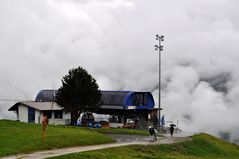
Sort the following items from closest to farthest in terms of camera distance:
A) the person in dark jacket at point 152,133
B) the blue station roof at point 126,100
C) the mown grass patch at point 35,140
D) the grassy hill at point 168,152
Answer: the grassy hill at point 168,152 → the mown grass patch at point 35,140 → the person in dark jacket at point 152,133 → the blue station roof at point 126,100

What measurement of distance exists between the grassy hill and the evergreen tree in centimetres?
1763

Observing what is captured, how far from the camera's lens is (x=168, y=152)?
41312mm

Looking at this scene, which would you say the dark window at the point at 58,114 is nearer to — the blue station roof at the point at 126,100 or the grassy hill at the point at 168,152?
the blue station roof at the point at 126,100

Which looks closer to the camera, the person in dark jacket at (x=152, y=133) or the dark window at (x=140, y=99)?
the person in dark jacket at (x=152, y=133)

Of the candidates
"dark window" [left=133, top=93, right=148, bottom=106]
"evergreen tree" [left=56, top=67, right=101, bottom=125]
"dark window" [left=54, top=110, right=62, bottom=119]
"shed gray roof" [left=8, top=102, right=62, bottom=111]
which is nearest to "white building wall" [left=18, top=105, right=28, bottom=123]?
"shed gray roof" [left=8, top=102, right=62, bottom=111]

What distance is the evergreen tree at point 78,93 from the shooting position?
6247 cm

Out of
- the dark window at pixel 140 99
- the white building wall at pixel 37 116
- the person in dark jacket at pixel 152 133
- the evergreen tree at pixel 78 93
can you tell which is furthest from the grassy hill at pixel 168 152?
the dark window at pixel 140 99

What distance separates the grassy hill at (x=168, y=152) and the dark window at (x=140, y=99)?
1173 inches

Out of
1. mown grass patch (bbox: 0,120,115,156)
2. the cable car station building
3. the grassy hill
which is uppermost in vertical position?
the cable car station building

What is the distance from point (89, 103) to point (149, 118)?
26.5 meters

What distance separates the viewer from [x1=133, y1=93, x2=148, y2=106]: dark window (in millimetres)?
81688

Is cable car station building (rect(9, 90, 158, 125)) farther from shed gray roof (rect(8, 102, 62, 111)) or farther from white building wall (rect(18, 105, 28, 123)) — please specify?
white building wall (rect(18, 105, 28, 123))

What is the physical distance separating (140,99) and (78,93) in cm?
2286

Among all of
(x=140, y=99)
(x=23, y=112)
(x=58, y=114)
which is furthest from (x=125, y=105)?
(x=23, y=112)
